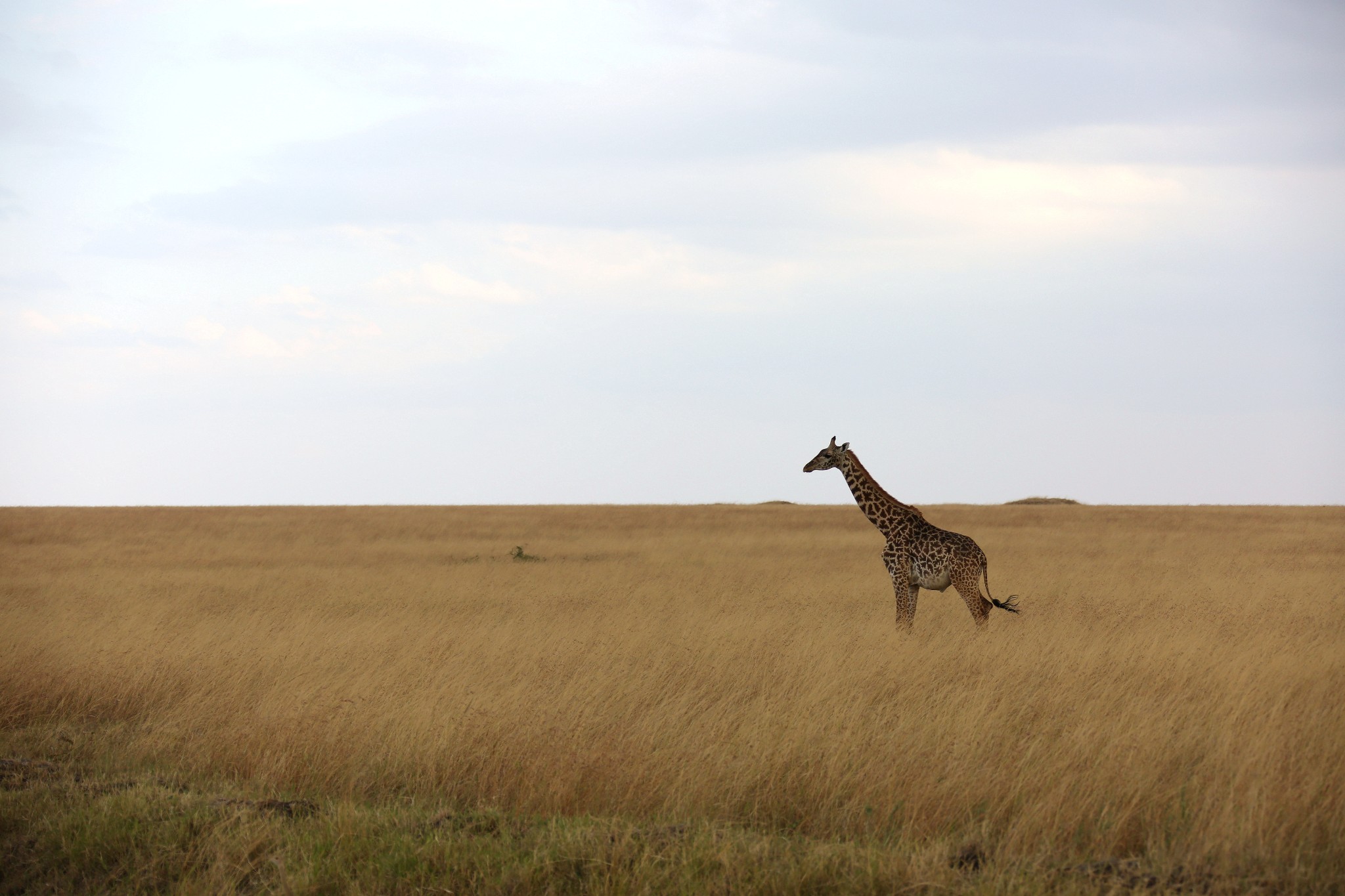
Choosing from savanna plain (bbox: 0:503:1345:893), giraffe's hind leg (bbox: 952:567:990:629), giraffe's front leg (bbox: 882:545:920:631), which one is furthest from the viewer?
giraffe's front leg (bbox: 882:545:920:631)

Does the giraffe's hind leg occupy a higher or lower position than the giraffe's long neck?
lower

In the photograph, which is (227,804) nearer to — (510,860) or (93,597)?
(510,860)

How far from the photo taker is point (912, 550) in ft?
44.1

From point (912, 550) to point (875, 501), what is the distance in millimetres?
902

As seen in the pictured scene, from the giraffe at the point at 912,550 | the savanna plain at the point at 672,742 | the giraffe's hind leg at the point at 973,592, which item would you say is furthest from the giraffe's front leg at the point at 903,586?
the giraffe's hind leg at the point at 973,592

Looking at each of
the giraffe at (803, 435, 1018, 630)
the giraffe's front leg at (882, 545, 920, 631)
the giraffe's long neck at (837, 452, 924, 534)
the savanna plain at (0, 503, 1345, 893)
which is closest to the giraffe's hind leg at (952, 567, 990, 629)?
the giraffe at (803, 435, 1018, 630)

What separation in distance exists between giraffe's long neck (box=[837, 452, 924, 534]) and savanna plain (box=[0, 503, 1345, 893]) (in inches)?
54.8

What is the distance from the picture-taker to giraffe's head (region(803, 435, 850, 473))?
1416 cm

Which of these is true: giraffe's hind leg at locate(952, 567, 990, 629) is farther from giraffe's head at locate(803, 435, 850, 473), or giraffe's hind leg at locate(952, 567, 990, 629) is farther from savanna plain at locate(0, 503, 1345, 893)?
giraffe's head at locate(803, 435, 850, 473)

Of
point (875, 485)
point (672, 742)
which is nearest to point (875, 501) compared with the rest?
point (875, 485)

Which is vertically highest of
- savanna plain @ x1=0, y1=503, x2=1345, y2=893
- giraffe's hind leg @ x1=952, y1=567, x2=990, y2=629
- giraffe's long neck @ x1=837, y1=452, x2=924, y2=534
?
giraffe's long neck @ x1=837, y1=452, x2=924, y2=534

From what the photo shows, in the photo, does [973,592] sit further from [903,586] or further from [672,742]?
[672,742]

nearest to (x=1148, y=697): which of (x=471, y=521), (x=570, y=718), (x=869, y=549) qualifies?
(x=570, y=718)

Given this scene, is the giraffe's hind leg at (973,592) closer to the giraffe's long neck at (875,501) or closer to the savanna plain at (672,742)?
the savanna plain at (672,742)
